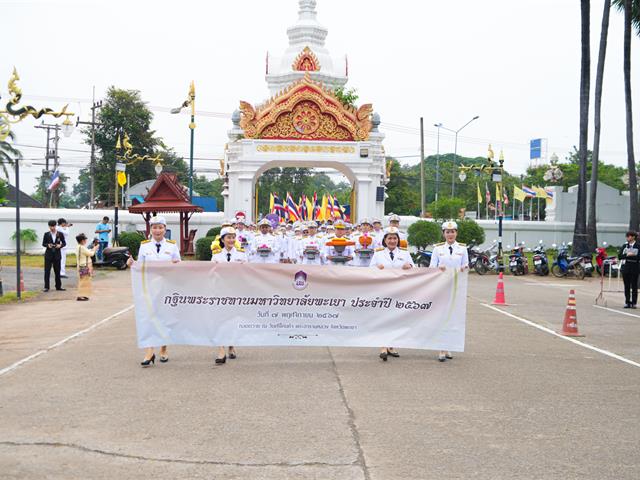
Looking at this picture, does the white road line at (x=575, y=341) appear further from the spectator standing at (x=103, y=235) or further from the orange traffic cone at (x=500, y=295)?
the spectator standing at (x=103, y=235)

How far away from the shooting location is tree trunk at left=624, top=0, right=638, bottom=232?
32.0 m

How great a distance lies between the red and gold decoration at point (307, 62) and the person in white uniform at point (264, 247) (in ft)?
79.6

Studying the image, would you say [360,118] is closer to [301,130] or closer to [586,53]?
[301,130]

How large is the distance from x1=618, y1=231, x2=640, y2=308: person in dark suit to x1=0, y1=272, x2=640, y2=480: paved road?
24.3ft

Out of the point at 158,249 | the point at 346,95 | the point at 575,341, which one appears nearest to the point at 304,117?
the point at 346,95

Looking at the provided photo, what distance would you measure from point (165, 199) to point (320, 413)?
93.3ft

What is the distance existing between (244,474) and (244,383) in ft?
10.5

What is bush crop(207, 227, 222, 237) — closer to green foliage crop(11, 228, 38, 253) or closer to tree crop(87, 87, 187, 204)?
green foliage crop(11, 228, 38, 253)

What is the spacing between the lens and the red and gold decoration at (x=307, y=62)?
40.8 metres

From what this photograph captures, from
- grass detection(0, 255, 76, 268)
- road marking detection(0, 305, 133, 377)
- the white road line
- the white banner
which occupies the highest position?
the white banner

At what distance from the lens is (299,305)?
10.6 meters

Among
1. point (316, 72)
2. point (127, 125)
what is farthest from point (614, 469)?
point (127, 125)

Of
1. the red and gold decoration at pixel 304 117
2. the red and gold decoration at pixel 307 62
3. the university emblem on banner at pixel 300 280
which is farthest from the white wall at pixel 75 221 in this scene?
the university emblem on banner at pixel 300 280

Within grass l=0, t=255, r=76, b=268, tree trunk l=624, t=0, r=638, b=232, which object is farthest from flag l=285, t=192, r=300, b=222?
tree trunk l=624, t=0, r=638, b=232
